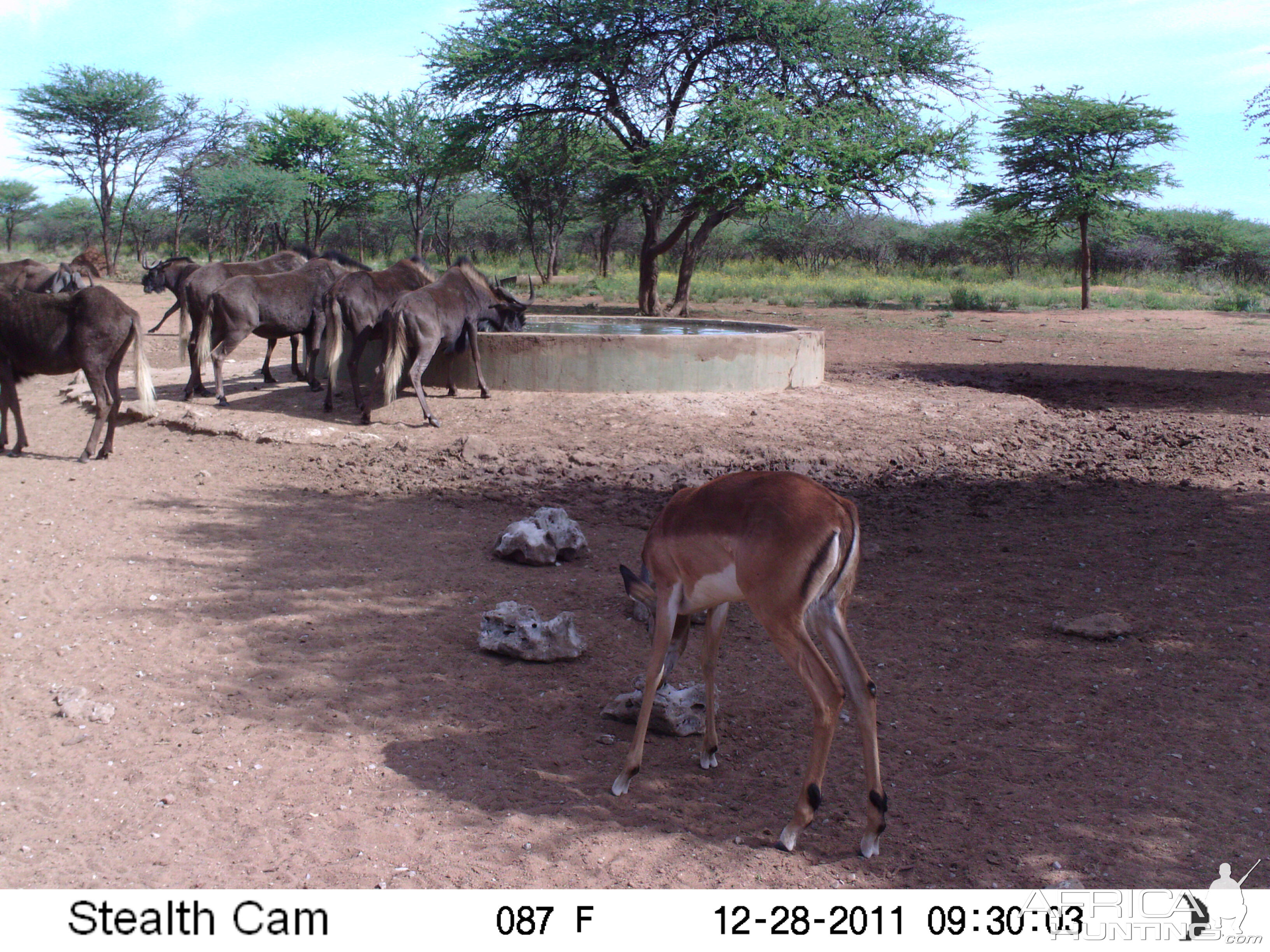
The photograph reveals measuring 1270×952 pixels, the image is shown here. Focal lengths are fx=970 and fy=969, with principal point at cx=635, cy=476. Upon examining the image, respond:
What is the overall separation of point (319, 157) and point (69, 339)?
30.8 meters

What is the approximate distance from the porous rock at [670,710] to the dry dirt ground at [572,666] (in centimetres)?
7

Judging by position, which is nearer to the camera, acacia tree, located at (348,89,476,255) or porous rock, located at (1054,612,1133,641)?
porous rock, located at (1054,612,1133,641)

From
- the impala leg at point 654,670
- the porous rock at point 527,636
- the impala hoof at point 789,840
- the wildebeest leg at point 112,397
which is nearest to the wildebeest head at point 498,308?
the wildebeest leg at point 112,397

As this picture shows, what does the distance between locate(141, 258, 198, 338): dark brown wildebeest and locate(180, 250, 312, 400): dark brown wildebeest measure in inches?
8.6

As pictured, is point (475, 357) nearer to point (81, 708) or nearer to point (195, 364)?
point (195, 364)

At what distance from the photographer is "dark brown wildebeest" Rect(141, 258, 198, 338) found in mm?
12547

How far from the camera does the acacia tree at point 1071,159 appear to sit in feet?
90.8

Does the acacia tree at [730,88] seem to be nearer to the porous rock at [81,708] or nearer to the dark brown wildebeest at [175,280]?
the dark brown wildebeest at [175,280]

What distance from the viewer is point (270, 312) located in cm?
1027

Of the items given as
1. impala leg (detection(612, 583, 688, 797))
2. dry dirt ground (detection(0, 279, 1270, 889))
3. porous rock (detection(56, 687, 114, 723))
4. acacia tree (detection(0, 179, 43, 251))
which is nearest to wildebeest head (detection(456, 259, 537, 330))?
dry dirt ground (detection(0, 279, 1270, 889))

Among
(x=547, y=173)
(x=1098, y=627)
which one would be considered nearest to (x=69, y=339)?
(x=1098, y=627)

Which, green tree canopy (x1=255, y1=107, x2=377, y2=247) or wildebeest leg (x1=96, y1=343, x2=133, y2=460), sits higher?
green tree canopy (x1=255, y1=107, x2=377, y2=247)

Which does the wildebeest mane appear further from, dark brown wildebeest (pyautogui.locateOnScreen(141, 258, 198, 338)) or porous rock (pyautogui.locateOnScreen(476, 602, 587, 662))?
porous rock (pyautogui.locateOnScreen(476, 602, 587, 662))

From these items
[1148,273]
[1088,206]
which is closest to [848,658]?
[1088,206]
